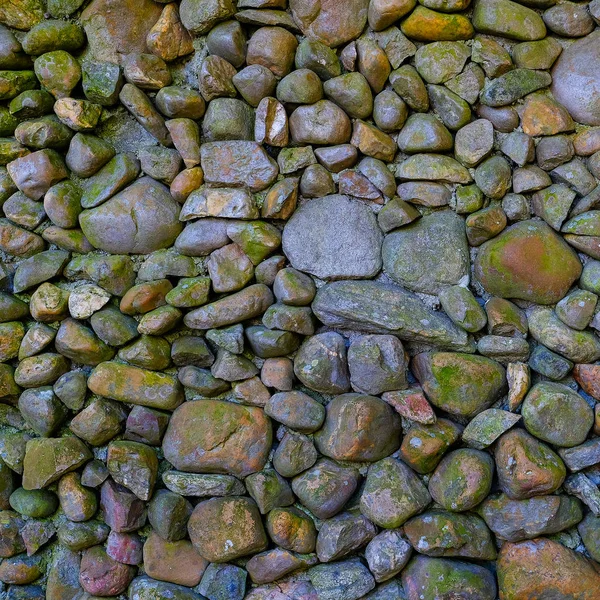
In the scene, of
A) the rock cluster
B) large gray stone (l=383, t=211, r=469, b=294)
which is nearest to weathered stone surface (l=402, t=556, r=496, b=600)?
the rock cluster

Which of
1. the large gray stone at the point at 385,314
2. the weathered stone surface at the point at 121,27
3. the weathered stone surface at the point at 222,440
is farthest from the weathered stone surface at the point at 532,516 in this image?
the weathered stone surface at the point at 121,27

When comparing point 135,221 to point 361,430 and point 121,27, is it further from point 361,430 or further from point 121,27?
point 361,430

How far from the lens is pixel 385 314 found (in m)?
1.44

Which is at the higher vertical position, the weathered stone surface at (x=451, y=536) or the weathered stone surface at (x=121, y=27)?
the weathered stone surface at (x=121, y=27)

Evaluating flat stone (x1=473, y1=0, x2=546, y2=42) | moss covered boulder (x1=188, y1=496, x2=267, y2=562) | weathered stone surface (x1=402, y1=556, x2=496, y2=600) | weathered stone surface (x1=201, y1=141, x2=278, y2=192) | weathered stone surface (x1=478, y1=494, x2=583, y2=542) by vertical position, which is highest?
flat stone (x1=473, y1=0, x2=546, y2=42)

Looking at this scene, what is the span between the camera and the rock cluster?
1387 millimetres

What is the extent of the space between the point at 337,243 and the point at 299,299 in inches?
7.4

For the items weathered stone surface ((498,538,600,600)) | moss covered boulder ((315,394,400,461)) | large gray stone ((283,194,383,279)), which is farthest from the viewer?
large gray stone ((283,194,383,279))

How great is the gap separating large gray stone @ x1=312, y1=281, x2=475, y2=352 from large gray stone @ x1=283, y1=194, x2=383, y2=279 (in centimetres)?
5

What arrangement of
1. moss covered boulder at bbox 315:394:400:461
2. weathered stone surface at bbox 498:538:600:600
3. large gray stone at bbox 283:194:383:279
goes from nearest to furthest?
weathered stone surface at bbox 498:538:600:600
moss covered boulder at bbox 315:394:400:461
large gray stone at bbox 283:194:383:279

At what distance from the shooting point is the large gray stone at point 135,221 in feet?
5.16

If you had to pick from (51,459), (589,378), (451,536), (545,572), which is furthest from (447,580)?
(51,459)

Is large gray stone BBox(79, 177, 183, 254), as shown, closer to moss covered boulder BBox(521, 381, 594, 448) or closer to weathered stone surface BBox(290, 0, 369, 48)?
weathered stone surface BBox(290, 0, 369, 48)

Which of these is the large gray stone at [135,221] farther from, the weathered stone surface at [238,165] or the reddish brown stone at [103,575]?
the reddish brown stone at [103,575]
